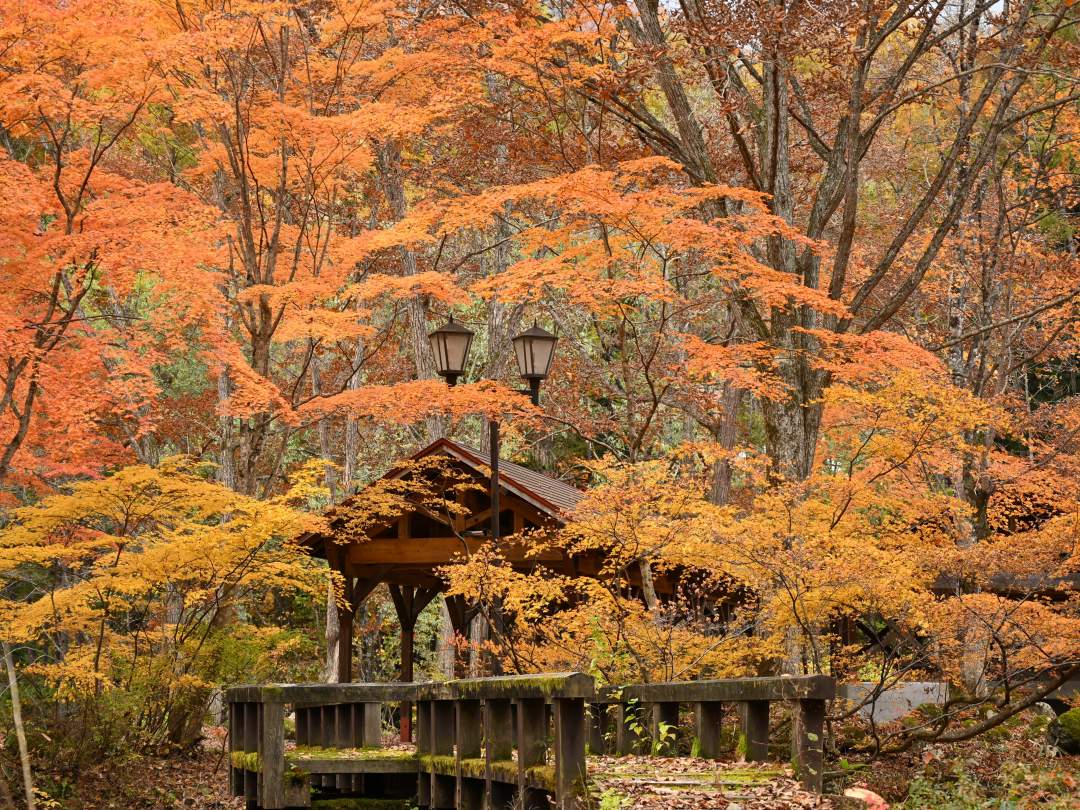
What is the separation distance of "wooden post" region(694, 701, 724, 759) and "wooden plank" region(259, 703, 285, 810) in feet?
12.9

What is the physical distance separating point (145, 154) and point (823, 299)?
16.9 meters

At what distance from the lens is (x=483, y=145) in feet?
63.5

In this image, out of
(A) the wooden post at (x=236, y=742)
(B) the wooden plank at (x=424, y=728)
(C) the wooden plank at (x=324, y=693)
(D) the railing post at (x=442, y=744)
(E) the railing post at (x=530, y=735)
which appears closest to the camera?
(E) the railing post at (x=530, y=735)

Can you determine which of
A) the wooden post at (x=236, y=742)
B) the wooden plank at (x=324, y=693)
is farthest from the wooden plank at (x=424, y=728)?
the wooden post at (x=236, y=742)

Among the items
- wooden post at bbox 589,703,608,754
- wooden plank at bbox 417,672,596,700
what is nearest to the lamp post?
wooden post at bbox 589,703,608,754

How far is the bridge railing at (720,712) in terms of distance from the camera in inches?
230

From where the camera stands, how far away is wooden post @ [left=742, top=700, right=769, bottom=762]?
6.55m

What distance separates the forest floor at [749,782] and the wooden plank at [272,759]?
2199 mm

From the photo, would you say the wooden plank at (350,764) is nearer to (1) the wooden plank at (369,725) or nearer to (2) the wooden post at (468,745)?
(1) the wooden plank at (369,725)

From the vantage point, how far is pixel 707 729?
→ 6926mm

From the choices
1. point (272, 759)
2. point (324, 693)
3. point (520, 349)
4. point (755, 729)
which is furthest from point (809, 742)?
point (520, 349)

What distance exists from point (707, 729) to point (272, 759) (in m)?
4.08

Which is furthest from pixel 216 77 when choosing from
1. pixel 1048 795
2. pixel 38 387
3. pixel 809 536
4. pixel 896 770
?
pixel 1048 795

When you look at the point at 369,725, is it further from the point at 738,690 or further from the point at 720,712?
the point at 738,690
